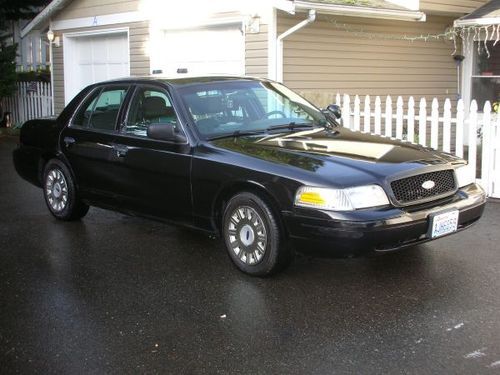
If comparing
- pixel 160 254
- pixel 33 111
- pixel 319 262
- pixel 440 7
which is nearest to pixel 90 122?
pixel 160 254

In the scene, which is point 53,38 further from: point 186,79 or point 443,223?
point 443,223

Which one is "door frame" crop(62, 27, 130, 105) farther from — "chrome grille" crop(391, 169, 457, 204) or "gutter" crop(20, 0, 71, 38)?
"chrome grille" crop(391, 169, 457, 204)

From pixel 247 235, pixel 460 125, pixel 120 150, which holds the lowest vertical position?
pixel 247 235

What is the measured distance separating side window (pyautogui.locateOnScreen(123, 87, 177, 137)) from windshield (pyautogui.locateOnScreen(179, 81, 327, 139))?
0.65ft

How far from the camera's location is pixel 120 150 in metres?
6.06

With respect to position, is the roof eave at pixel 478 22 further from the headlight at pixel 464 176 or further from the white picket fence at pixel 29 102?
the white picket fence at pixel 29 102

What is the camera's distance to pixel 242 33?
1128 centimetres

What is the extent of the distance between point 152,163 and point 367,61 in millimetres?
7478

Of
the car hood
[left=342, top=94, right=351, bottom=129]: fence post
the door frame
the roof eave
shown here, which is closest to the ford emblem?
the car hood

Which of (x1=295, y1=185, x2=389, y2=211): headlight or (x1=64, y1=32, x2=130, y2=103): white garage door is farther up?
(x1=64, y1=32, x2=130, y2=103): white garage door

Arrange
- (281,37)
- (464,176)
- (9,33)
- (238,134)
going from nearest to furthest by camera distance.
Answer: (464,176)
(238,134)
(281,37)
(9,33)

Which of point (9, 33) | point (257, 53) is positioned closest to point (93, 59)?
point (257, 53)

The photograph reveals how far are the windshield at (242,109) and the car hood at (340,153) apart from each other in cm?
21

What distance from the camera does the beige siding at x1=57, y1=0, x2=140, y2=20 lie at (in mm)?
13656
